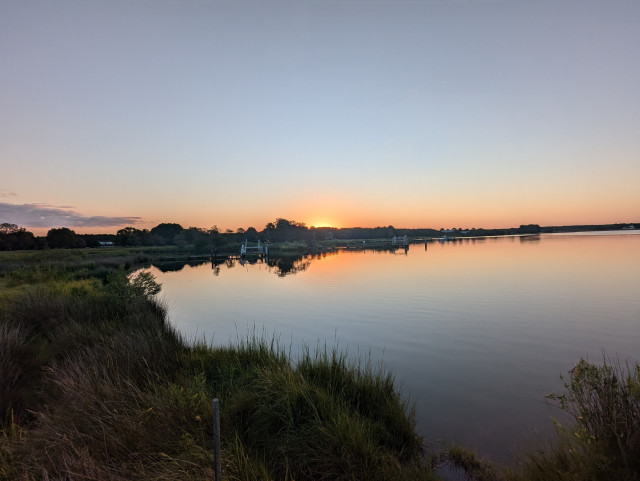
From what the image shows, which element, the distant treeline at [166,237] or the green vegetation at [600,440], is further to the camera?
the distant treeline at [166,237]

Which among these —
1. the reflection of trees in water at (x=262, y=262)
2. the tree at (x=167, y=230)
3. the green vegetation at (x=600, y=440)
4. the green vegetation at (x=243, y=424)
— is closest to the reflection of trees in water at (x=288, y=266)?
the reflection of trees in water at (x=262, y=262)

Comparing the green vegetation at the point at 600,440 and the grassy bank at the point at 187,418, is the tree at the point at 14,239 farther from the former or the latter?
the green vegetation at the point at 600,440

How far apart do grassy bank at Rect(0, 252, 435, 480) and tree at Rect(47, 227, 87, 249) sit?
104 meters

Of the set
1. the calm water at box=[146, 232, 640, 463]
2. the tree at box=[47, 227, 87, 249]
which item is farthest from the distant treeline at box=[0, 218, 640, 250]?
the calm water at box=[146, 232, 640, 463]

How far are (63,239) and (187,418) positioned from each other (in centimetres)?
11498

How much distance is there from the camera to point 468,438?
627cm

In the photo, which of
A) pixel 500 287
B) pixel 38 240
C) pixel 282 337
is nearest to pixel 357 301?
pixel 282 337

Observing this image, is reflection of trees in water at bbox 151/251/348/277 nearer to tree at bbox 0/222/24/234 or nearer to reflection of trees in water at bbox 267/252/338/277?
reflection of trees in water at bbox 267/252/338/277

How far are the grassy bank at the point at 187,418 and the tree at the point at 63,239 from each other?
104216 mm

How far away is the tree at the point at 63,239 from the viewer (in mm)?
89912

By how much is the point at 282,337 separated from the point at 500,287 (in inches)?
678

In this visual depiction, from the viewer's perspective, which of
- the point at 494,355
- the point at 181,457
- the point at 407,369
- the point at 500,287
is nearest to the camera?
the point at 181,457

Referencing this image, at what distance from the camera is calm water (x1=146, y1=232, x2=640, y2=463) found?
7363mm

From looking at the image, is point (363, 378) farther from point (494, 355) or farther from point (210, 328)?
point (210, 328)
